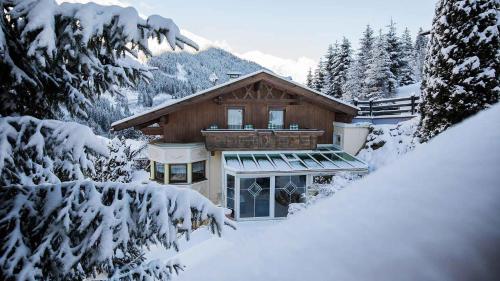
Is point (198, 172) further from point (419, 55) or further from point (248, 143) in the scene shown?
point (419, 55)

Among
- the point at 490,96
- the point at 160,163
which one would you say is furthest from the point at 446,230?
the point at 160,163

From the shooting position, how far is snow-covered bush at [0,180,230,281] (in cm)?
288

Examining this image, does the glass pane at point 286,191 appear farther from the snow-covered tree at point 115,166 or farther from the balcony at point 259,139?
the snow-covered tree at point 115,166

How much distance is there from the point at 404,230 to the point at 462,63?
12522 millimetres

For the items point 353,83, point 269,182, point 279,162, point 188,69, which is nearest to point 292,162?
point 279,162

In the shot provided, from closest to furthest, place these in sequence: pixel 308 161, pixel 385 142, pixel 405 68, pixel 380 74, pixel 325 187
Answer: pixel 325 187, pixel 308 161, pixel 385 142, pixel 380 74, pixel 405 68

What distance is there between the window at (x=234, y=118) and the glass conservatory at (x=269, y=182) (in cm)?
216

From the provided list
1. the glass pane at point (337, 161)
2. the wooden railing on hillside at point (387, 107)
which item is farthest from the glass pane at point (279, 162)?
the wooden railing on hillside at point (387, 107)

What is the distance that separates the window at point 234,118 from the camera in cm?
1639

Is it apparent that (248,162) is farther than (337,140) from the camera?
No

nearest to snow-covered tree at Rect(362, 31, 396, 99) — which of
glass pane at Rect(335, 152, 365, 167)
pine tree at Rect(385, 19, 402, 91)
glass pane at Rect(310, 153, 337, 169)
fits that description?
pine tree at Rect(385, 19, 402, 91)

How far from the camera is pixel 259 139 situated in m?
15.6

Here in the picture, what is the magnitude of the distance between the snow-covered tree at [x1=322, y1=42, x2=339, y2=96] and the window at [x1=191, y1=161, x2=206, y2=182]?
29088mm

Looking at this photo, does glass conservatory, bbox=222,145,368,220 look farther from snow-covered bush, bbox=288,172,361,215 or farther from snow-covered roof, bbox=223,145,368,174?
snow-covered bush, bbox=288,172,361,215
